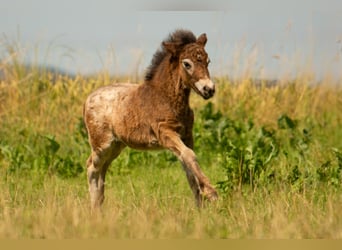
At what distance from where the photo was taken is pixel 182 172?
483 inches

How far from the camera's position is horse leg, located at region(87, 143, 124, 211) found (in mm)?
10156

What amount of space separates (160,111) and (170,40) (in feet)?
2.98

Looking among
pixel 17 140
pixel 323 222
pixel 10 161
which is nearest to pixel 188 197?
pixel 323 222

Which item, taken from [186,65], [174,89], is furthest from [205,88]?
[174,89]

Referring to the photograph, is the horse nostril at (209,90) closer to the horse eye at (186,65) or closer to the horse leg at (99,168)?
the horse eye at (186,65)

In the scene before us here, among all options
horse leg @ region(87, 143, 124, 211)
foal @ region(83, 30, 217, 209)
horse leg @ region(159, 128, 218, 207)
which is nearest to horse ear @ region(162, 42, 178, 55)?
foal @ region(83, 30, 217, 209)

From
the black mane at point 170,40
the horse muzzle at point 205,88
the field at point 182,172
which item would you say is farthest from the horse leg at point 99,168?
the horse muzzle at point 205,88

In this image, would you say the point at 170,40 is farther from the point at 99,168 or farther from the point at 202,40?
the point at 99,168

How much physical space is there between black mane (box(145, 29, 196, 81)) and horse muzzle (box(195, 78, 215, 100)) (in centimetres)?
69

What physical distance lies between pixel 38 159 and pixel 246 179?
395 cm

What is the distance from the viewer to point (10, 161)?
12672 millimetres

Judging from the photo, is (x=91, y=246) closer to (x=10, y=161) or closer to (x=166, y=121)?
(x=166, y=121)

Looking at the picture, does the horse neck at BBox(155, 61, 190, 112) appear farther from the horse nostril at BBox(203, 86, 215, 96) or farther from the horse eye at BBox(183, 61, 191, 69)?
the horse nostril at BBox(203, 86, 215, 96)

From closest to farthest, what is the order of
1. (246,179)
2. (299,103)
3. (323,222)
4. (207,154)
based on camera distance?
(323,222), (246,179), (207,154), (299,103)
